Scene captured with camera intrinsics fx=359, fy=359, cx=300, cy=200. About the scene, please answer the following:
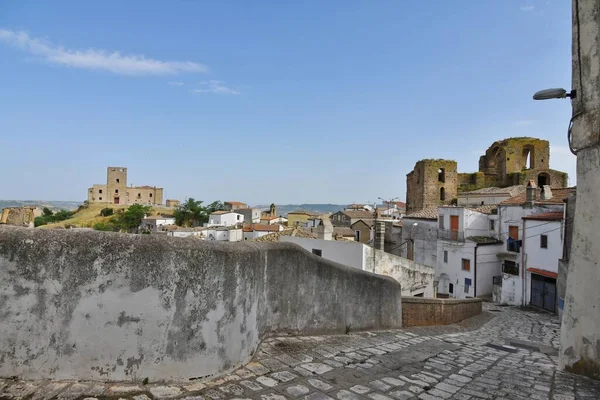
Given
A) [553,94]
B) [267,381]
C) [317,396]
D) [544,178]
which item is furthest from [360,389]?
[544,178]

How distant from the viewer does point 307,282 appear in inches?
229

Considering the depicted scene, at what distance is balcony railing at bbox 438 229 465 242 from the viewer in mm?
27938

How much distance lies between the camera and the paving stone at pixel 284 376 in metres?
4.11

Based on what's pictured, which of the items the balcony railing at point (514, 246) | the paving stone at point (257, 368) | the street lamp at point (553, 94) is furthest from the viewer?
the balcony railing at point (514, 246)

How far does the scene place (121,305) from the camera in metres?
3.48

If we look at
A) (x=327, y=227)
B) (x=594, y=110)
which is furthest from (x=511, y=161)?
(x=594, y=110)

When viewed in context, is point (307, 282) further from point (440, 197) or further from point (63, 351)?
point (440, 197)

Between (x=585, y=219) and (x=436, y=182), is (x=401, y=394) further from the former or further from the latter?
(x=436, y=182)

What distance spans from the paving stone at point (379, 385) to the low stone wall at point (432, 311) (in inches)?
223

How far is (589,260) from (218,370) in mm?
5419

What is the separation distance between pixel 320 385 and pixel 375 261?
514 inches

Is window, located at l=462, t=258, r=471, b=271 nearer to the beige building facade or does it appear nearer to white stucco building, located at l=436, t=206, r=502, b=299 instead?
white stucco building, located at l=436, t=206, r=502, b=299

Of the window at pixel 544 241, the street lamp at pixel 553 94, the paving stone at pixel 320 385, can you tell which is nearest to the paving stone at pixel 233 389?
the paving stone at pixel 320 385

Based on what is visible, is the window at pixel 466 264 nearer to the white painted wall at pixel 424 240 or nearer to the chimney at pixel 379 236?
the white painted wall at pixel 424 240
